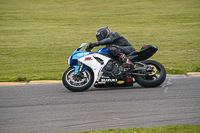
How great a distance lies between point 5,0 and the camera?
3550 cm

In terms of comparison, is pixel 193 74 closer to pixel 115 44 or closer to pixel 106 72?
pixel 115 44

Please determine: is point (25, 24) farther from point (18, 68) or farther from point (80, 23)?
point (18, 68)

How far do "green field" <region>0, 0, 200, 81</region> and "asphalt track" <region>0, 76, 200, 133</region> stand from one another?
2371mm

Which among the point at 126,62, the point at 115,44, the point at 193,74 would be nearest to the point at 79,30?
the point at 193,74

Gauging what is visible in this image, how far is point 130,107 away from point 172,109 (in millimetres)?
793

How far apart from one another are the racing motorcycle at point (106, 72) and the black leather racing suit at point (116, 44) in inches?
7.7

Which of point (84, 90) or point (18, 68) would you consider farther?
point (18, 68)

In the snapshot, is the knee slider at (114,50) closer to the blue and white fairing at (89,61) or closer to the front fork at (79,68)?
the blue and white fairing at (89,61)

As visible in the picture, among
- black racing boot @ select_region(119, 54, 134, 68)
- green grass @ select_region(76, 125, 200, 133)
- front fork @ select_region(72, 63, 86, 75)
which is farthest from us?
black racing boot @ select_region(119, 54, 134, 68)

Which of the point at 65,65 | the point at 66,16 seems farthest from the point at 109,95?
the point at 66,16

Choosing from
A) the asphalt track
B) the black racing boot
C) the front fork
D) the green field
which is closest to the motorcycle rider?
the black racing boot

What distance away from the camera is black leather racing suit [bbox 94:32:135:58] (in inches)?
328

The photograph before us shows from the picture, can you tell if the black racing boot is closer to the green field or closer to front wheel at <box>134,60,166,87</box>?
front wheel at <box>134,60,166,87</box>

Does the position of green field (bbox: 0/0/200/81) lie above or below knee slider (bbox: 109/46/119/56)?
below
